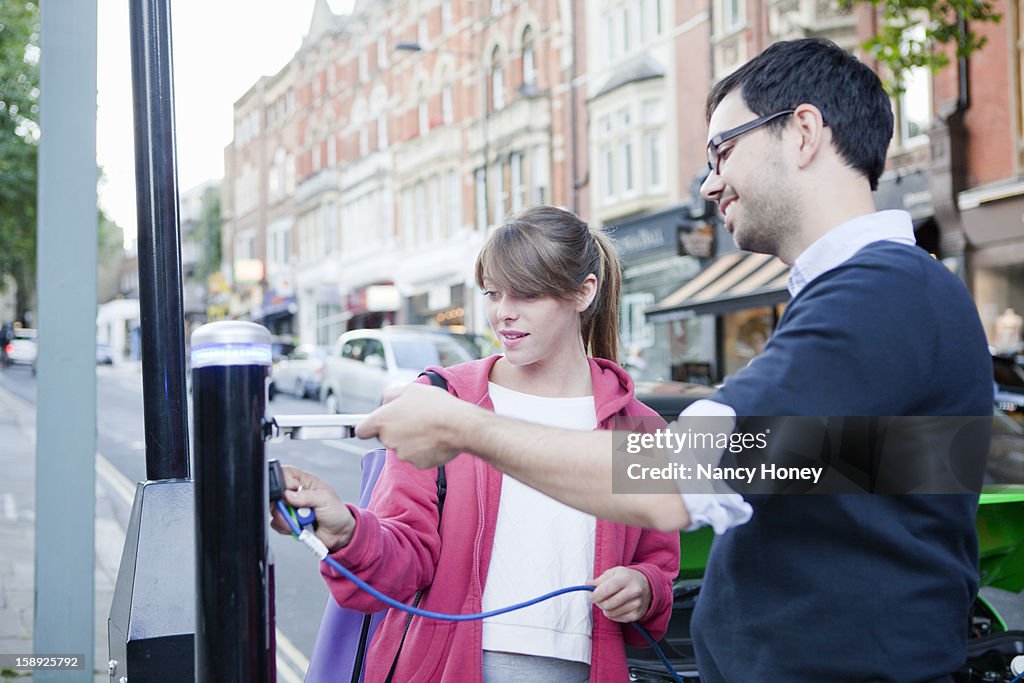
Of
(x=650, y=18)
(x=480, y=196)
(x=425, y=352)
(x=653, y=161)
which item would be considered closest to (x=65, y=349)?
(x=425, y=352)

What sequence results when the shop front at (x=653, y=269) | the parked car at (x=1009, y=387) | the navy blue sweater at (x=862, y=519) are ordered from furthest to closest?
1. the shop front at (x=653, y=269)
2. the parked car at (x=1009, y=387)
3. the navy blue sweater at (x=862, y=519)

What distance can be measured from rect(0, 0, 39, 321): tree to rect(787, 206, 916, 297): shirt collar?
44.3 feet

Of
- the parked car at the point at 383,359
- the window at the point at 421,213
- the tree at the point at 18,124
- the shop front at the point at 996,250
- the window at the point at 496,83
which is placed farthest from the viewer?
the window at the point at 421,213

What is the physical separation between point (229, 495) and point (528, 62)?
84.8ft

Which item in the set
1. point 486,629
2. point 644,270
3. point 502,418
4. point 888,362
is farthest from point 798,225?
point 644,270

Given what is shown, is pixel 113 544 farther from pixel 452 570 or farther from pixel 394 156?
pixel 394 156

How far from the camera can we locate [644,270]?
69.4 ft

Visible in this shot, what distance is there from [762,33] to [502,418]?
1789 cm

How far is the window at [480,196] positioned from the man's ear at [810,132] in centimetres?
2596

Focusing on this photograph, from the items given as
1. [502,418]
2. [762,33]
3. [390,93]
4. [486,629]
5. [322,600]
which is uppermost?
[390,93]

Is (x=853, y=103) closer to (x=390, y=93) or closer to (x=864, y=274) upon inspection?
(x=864, y=274)

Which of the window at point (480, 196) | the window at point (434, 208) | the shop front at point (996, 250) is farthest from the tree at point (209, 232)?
the shop front at point (996, 250)

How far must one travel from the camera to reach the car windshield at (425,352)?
49.4 ft

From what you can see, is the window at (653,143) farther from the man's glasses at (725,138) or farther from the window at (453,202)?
the man's glasses at (725,138)
